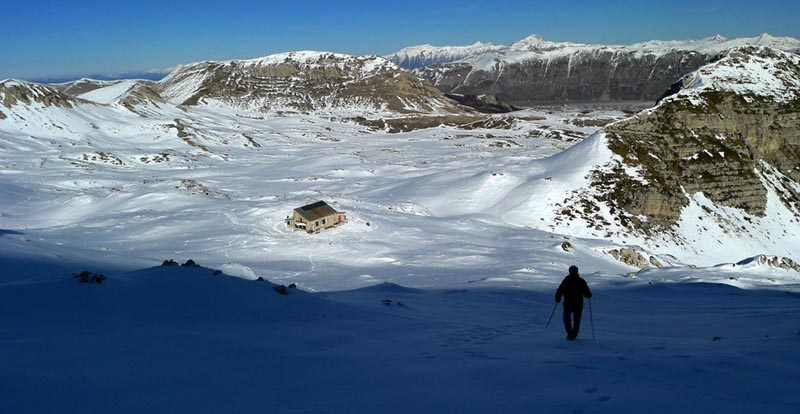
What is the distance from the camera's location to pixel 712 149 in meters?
69.8

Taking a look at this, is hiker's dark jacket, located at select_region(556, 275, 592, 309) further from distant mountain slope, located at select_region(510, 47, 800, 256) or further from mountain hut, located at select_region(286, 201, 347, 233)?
distant mountain slope, located at select_region(510, 47, 800, 256)

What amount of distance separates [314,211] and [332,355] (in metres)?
36.5

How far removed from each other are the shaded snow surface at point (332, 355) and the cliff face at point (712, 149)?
46.7 m

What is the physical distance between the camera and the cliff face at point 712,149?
62.1 m

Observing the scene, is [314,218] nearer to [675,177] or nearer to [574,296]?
[574,296]

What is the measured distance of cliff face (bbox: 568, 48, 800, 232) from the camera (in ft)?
204

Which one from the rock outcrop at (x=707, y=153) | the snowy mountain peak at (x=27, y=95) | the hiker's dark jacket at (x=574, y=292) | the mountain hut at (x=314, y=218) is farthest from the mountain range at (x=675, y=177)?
the snowy mountain peak at (x=27, y=95)

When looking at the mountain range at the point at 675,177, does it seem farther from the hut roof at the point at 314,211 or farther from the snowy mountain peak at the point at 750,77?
the hut roof at the point at 314,211

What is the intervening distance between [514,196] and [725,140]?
3330 cm

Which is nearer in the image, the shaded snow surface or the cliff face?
the shaded snow surface

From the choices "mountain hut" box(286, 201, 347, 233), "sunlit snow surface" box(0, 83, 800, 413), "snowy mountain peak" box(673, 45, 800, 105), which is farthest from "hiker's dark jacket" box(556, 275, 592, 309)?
"snowy mountain peak" box(673, 45, 800, 105)

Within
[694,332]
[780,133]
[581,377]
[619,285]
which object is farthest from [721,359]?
[780,133]

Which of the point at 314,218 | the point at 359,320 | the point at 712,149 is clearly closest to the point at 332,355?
the point at 359,320

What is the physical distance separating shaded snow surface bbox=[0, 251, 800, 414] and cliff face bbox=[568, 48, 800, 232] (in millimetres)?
46706
